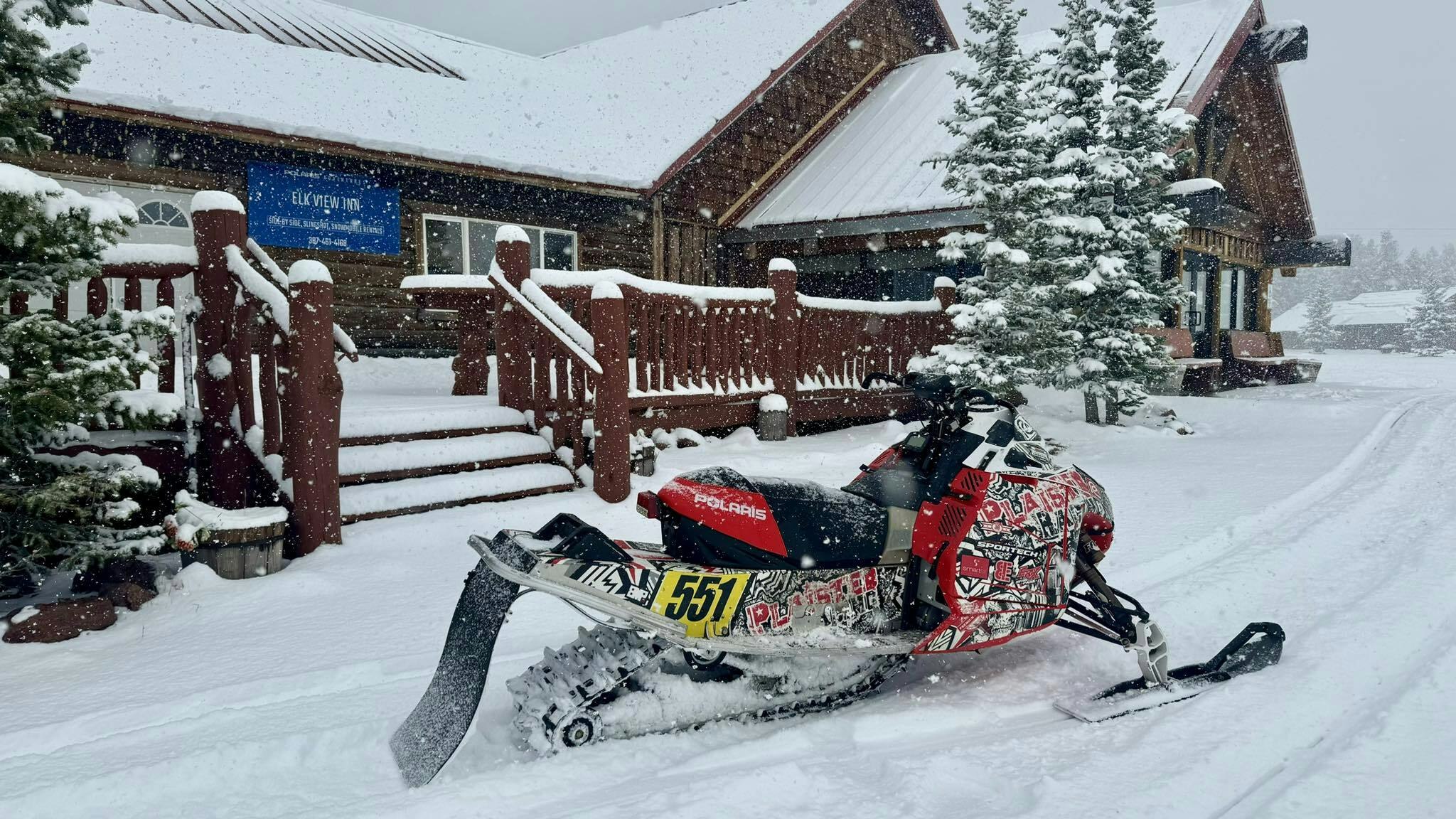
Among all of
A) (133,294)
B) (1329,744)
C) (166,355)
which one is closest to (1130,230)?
(1329,744)

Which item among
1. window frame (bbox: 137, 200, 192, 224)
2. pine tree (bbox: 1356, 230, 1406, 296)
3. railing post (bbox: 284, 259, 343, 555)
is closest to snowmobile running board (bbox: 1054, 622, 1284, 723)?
railing post (bbox: 284, 259, 343, 555)

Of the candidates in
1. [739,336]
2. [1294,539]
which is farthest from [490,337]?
[1294,539]

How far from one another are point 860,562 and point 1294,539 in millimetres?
3866

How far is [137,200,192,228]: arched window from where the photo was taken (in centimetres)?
955

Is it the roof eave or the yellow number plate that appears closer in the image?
the yellow number plate

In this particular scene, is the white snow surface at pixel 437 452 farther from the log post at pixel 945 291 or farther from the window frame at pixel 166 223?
the log post at pixel 945 291

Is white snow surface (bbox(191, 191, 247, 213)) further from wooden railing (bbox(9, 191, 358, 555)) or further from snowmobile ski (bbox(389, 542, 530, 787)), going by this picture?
snowmobile ski (bbox(389, 542, 530, 787))

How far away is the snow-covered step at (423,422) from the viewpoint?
5.90m

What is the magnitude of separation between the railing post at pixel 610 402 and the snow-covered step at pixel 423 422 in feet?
2.78

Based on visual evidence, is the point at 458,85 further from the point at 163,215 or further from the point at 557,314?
the point at 557,314

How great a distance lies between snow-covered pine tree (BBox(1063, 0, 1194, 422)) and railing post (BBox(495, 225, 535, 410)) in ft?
21.0

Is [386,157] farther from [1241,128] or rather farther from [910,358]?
[1241,128]

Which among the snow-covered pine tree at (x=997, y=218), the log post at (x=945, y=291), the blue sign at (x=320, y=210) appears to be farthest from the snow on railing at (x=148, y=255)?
the log post at (x=945, y=291)

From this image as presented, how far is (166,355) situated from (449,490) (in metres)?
1.78
